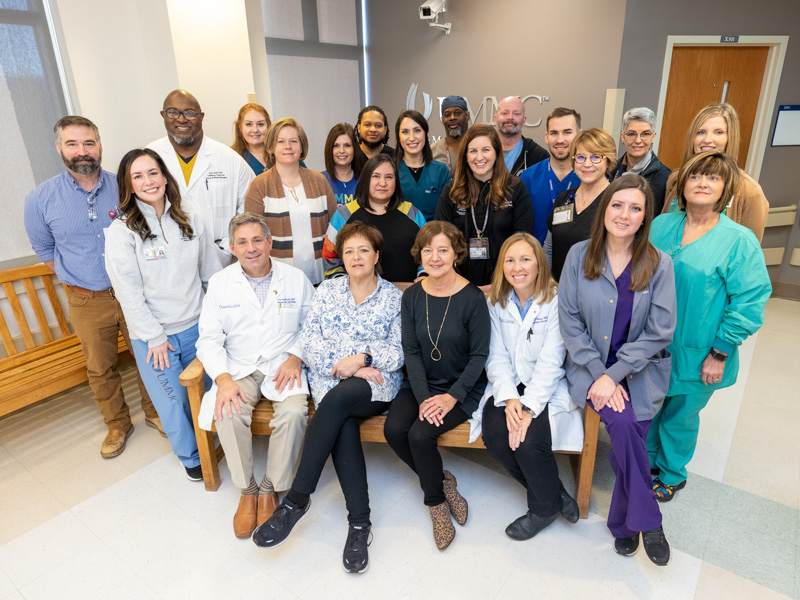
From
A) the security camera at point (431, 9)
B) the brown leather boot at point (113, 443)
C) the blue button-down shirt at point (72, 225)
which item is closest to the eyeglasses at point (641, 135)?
the blue button-down shirt at point (72, 225)

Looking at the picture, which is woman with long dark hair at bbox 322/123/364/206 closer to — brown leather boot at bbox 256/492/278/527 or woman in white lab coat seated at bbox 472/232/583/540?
woman in white lab coat seated at bbox 472/232/583/540

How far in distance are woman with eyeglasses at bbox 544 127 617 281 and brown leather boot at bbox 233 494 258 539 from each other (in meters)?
2.04

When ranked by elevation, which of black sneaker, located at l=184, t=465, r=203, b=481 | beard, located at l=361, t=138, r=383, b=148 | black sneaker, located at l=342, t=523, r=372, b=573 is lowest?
black sneaker, located at l=184, t=465, r=203, b=481

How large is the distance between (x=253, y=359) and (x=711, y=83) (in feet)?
16.6

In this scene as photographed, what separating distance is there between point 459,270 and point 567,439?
1.11m

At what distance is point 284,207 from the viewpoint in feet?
9.30

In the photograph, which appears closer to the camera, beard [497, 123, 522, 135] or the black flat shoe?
the black flat shoe

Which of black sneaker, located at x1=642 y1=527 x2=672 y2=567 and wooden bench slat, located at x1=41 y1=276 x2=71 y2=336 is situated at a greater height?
wooden bench slat, located at x1=41 y1=276 x2=71 y2=336

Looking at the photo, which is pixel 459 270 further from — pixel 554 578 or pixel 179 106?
pixel 179 106

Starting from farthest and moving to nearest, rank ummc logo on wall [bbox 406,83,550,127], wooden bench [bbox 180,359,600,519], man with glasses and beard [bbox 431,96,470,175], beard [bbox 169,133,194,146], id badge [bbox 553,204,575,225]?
ummc logo on wall [bbox 406,83,550,127] < man with glasses and beard [bbox 431,96,470,175] < beard [bbox 169,133,194,146] < id badge [bbox 553,204,575,225] < wooden bench [bbox 180,359,600,519]

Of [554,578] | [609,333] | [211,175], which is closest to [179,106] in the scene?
[211,175]

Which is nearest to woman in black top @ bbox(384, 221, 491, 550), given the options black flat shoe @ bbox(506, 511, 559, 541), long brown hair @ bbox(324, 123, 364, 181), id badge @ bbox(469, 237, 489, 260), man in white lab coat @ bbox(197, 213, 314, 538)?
black flat shoe @ bbox(506, 511, 559, 541)

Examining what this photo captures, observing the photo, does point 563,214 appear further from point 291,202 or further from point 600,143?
point 291,202

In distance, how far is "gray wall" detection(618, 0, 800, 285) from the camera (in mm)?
4391
